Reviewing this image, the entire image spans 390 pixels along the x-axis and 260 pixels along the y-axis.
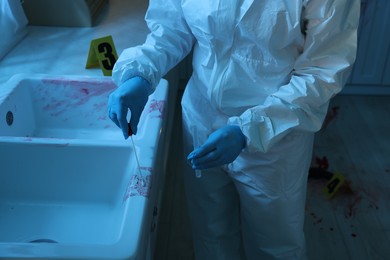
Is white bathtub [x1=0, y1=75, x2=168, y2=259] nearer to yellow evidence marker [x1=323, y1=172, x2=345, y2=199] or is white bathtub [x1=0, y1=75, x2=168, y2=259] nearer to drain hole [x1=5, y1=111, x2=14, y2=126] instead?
drain hole [x1=5, y1=111, x2=14, y2=126]

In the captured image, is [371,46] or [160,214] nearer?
[160,214]

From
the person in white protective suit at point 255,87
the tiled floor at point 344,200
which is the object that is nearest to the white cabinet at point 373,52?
the tiled floor at point 344,200

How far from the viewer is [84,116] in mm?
1183

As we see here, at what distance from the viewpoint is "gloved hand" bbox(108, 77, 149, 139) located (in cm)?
89

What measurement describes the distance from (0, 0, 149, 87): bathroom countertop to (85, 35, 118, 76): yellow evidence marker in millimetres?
24

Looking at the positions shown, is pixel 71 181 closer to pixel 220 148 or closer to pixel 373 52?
pixel 220 148

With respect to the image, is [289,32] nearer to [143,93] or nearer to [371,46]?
[143,93]

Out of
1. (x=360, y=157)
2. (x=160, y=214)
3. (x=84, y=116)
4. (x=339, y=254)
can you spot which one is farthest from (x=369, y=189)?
(x=84, y=116)

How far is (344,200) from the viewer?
182 cm

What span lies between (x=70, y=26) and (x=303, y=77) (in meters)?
1.05

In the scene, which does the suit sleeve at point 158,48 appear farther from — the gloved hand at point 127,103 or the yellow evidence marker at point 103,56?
the yellow evidence marker at point 103,56

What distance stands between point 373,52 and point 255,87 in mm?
1816

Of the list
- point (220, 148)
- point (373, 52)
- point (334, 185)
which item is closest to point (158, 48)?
point (220, 148)

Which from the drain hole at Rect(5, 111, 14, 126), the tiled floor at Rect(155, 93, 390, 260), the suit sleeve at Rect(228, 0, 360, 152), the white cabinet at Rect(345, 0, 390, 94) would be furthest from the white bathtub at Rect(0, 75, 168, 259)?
the white cabinet at Rect(345, 0, 390, 94)
